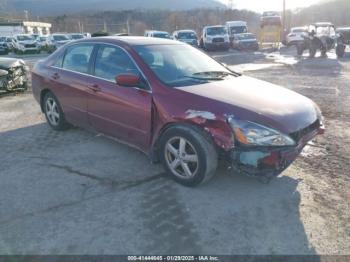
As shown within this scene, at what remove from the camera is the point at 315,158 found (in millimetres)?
4812

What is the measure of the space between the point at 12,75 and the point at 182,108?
286 inches

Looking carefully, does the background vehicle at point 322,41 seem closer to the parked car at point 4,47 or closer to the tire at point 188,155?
the tire at point 188,155

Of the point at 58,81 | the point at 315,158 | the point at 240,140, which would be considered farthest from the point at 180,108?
the point at 58,81

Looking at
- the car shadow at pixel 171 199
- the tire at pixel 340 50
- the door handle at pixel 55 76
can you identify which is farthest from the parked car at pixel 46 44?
the car shadow at pixel 171 199

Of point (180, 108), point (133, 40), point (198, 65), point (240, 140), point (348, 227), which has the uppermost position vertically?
point (133, 40)

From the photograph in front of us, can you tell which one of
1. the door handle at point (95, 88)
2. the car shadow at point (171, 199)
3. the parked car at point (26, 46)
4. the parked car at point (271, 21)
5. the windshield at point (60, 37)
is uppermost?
the parked car at point (271, 21)

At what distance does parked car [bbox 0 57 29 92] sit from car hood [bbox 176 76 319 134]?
6.91 meters

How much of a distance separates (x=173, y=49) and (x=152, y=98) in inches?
43.7

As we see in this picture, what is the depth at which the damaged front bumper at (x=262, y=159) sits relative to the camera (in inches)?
137

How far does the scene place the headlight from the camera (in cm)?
348

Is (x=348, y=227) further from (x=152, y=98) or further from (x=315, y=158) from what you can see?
(x=152, y=98)

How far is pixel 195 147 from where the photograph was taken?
3.72m

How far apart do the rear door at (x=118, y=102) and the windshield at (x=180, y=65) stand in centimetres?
23

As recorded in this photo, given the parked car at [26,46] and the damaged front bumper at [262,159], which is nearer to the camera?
the damaged front bumper at [262,159]
